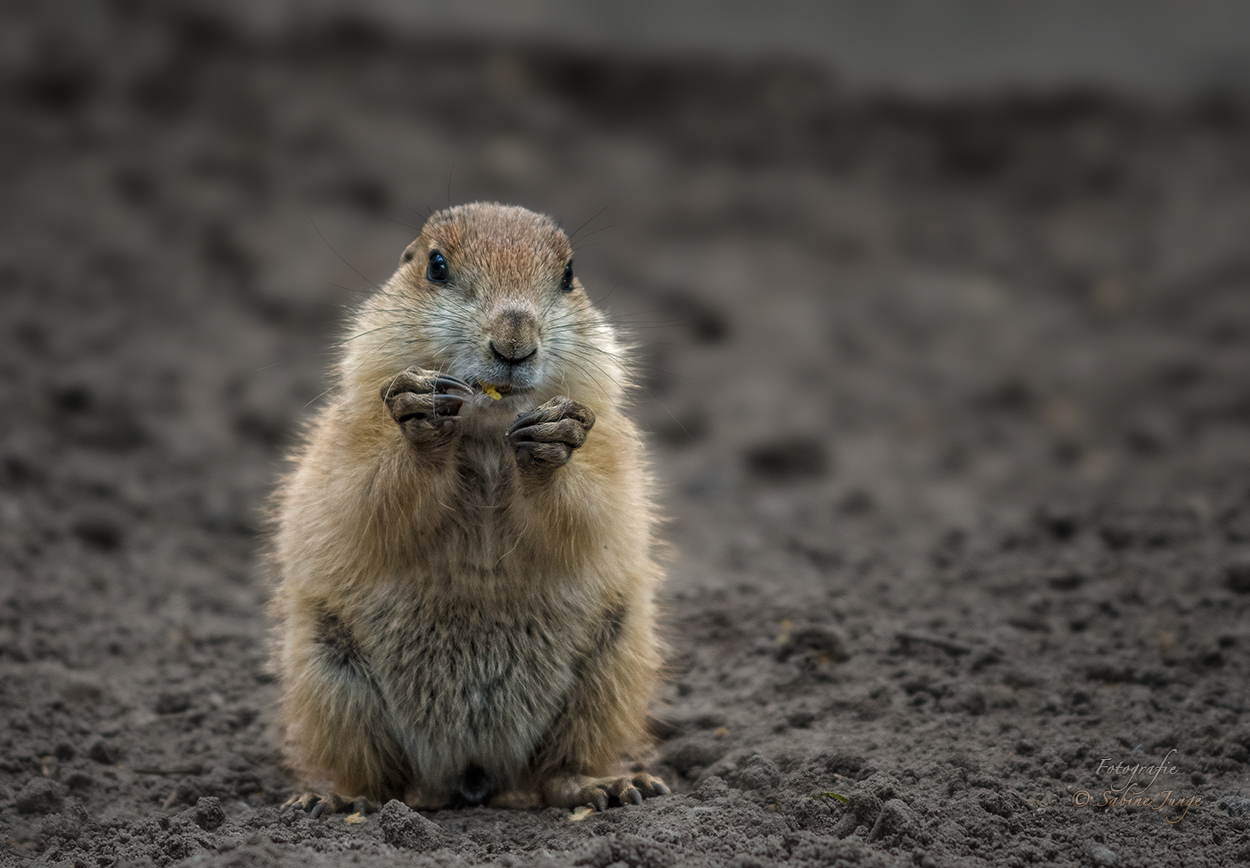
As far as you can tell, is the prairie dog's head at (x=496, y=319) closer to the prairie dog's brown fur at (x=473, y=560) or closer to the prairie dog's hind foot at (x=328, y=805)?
the prairie dog's brown fur at (x=473, y=560)

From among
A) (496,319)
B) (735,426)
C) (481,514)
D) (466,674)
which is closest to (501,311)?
(496,319)

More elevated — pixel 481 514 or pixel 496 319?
pixel 496 319

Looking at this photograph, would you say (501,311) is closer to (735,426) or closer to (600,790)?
(600,790)

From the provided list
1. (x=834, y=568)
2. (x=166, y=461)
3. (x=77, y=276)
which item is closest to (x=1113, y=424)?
(x=834, y=568)

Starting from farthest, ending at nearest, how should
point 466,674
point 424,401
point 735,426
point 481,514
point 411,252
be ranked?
point 735,426
point 411,252
point 466,674
point 481,514
point 424,401

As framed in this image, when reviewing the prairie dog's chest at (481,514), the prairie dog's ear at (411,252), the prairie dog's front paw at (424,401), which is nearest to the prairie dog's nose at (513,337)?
the prairie dog's front paw at (424,401)

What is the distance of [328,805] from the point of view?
3.87m

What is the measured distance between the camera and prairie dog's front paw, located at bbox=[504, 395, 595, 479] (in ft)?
11.6

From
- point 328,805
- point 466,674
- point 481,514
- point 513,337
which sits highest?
point 513,337

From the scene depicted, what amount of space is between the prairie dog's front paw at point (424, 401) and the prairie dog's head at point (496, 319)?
0.09 metres

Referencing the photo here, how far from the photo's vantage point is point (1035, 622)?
5.19 meters

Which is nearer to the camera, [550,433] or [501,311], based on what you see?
[550,433]

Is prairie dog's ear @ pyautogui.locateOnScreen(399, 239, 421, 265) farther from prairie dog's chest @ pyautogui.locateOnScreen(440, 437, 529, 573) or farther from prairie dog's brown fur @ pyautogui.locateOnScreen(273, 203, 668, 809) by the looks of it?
prairie dog's chest @ pyautogui.locateOnScreen(440, 437, 529, 573)

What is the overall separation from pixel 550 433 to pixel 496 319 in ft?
1.39
